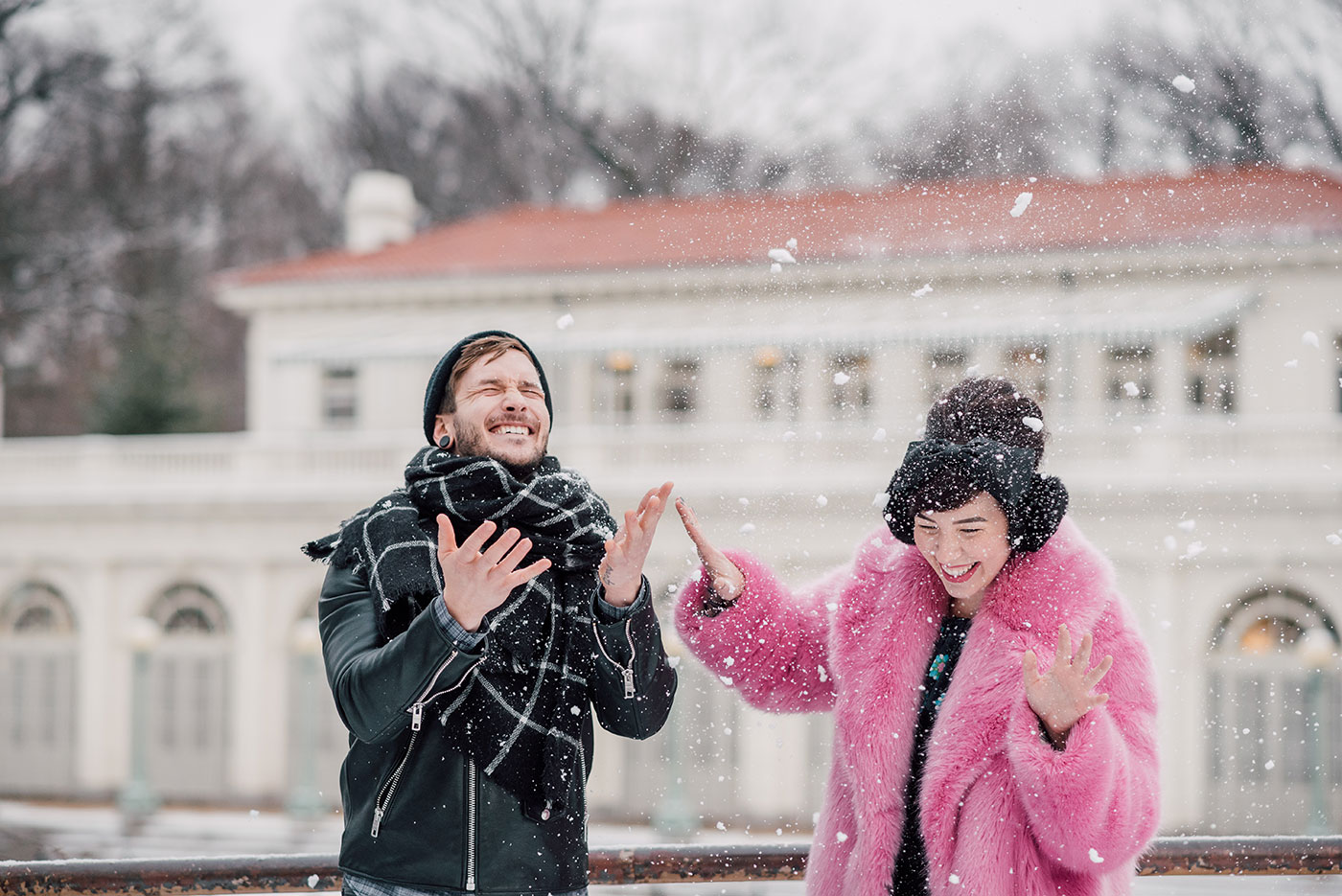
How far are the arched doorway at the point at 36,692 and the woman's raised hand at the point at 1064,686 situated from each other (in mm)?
23202

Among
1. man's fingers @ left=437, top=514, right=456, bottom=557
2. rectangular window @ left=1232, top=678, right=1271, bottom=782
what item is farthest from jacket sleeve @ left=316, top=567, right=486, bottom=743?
rectangular window @ left=1232, top=678, right=1271, bottom=782

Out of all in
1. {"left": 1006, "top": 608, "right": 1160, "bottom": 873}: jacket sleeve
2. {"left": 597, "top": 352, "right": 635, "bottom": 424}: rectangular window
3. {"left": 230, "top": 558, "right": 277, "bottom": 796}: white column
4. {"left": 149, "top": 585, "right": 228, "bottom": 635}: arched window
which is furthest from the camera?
{"left": 149, "top": 585, "right": 228, "bottom": 635}: arched window

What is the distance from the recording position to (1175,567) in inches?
738

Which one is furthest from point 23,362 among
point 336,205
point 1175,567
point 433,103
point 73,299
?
point 1175,567

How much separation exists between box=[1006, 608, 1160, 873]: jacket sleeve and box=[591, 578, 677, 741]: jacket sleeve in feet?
1.99

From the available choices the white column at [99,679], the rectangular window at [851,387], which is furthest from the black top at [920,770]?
the white column at [99,679]

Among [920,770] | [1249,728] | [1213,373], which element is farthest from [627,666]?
[1213,373]

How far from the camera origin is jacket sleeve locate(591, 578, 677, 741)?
2377 millimetres

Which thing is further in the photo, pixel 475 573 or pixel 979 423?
pixel 979 423

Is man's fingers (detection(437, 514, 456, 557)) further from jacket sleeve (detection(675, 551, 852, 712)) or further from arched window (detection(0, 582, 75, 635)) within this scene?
arched window (detection(0, 582, 75, 635))

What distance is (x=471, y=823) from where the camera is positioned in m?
2.36

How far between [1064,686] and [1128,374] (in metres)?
18.0

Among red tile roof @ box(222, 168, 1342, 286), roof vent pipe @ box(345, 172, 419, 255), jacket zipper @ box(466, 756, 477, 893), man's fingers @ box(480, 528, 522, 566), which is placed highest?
roof vent pipe @ box(345, 172, 419, 255)

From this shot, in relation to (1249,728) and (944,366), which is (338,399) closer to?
(944,366)
